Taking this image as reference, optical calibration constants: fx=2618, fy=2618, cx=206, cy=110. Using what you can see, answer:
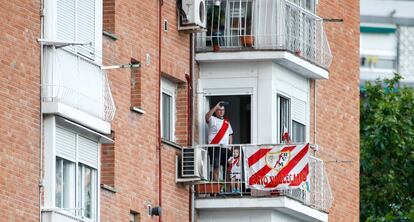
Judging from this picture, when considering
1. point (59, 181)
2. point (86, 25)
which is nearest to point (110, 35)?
point (86, 25)

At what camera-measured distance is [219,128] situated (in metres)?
47.6

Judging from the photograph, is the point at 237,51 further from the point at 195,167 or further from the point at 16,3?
the point at 16,3

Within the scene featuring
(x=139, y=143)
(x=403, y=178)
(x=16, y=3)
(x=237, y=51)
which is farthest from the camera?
(x=403, y=178)

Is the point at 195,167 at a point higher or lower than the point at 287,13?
lower

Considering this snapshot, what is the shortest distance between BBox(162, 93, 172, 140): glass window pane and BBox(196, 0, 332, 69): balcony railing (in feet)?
4.17

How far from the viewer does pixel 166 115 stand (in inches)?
1857

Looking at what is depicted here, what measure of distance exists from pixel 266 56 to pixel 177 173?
9.51 feet

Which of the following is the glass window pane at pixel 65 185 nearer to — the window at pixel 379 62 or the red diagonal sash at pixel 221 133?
the red diagonal sash at pixel 221 133

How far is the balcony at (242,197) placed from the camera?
4731cm

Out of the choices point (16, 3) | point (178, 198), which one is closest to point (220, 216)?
point (178, 198)

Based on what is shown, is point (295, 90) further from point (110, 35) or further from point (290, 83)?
point (110, 35)

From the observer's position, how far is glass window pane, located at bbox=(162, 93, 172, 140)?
46.9 metres

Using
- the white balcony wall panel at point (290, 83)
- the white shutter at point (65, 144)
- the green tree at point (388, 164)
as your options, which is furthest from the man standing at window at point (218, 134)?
the green tree at point (388, 164)

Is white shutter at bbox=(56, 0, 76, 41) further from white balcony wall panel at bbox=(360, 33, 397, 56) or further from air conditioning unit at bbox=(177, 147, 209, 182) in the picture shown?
white balcony wall panel at bbox=(360, 33, 397, 56)
